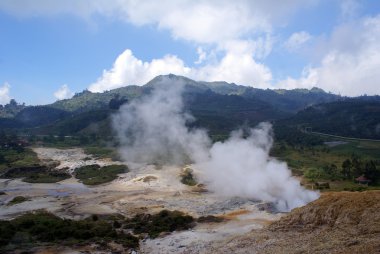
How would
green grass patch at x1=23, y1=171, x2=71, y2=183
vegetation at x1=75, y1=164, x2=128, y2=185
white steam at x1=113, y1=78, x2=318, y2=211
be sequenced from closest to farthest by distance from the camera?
white steam at x1=113, y1=78, x2=318, y2=211
vegetation at x1=75, y1=164, x2=128, y2=185
green grass patch at x1=23, y1=171, x2=71, y2=183

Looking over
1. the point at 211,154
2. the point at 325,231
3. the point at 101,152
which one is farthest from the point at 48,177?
the point at 325,231

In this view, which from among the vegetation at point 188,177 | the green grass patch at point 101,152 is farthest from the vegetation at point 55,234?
the green grass patch at point 101,152

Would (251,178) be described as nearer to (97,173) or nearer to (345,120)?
(97,173)

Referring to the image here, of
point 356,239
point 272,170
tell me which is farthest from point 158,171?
point 356,239

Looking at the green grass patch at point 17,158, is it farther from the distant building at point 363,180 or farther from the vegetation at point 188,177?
the distant building at point 363,180

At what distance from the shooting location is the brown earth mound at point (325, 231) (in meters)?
26.6

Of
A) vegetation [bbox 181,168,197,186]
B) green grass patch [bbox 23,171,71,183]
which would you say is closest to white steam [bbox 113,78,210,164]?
vegetation [bbox 181,168,197,186]

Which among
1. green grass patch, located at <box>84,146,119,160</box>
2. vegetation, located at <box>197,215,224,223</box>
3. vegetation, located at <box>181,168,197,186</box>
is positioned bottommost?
vegetation, located at <box>197,215,224,223</box>

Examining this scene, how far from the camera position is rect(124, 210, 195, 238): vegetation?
3875cm

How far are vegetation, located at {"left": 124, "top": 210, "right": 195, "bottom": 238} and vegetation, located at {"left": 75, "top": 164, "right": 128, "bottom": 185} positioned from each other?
3142 centimetres

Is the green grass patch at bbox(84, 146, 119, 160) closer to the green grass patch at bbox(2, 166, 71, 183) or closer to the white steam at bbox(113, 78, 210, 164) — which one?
the white steam at bbox(113, 78, 210, 164)

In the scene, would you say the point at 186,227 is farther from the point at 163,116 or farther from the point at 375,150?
the point at 375,150

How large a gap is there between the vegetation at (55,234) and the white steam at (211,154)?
18.7m

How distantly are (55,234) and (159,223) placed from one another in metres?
9.75
